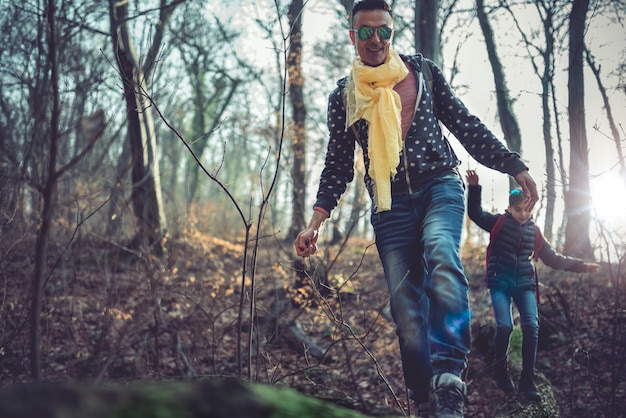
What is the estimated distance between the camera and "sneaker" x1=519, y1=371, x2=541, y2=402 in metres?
3.91

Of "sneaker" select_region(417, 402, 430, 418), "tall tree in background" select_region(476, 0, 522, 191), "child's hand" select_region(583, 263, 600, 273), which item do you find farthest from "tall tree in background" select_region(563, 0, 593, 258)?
"sneaker" select_region(417, 402, 430, 418)

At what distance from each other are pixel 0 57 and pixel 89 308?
11.2 ft

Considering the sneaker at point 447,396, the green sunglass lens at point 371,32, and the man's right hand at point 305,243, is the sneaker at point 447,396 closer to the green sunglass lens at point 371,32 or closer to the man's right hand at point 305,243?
the man's right hand at point 305,243

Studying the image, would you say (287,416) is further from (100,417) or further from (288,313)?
(288,313)

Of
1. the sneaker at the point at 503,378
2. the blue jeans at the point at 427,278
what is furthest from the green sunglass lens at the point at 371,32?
the sneaker at the point at 503,378

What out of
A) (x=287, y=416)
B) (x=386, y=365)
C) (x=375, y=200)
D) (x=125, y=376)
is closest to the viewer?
(x=287, y=416)

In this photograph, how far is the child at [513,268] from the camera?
4.12 meters

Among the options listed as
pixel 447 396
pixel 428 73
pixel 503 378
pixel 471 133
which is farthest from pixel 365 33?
pixel 503 378

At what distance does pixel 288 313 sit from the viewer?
7012mm

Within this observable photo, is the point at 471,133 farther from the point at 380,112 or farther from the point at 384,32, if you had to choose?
the point at 384,32

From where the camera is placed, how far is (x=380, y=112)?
9.49 feet

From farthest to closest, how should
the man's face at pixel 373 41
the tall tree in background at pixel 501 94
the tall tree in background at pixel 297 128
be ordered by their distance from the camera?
the tall tree in background at pixel 501 94 < the tall tree in background at pixel 297 128 < the man's face at pixel 373 41

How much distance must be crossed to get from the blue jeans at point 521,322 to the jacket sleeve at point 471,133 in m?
1.81

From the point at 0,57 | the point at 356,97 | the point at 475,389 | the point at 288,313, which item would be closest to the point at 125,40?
the point at 0,57
